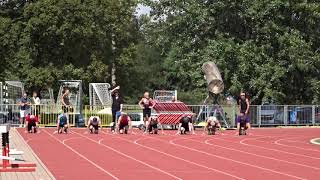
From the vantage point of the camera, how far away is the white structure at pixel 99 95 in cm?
Answer: 3875

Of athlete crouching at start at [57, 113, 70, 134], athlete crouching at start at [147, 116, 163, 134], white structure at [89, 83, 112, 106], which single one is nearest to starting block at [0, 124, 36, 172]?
athlete crouching at start at [57, 113, 70, 134]

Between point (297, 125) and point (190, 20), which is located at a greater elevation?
point (190, 20)

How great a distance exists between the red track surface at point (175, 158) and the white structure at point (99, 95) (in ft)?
51.7

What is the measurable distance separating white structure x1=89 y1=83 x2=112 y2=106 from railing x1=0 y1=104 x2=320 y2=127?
5.17ft

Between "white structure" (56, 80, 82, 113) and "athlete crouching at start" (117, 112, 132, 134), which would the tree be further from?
"athlete crouching at start" (117, 112, 132, 134)

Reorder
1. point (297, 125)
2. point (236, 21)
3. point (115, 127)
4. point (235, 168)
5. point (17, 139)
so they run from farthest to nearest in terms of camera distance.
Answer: point (236, 21)
point (297, 125)
point (115, 127)
point (17, 139)
point (235, 168)

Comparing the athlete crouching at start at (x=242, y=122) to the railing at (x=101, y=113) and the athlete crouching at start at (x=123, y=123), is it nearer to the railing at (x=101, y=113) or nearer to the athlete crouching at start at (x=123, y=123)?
the athlete crouching at start at (x=123, y=123)

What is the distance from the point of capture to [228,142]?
22.2 m

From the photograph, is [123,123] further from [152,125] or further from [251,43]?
[251,43]

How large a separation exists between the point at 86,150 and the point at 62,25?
2896cm

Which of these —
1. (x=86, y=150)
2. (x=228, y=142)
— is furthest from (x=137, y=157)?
(x=228, y=142)

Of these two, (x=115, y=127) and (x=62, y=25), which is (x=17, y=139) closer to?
(x=115, y=127)

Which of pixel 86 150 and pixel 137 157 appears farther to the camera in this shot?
pixel 86 150

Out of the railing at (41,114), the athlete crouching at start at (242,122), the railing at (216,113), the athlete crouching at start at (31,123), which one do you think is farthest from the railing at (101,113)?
the athlete crouching at start at (242,122)
